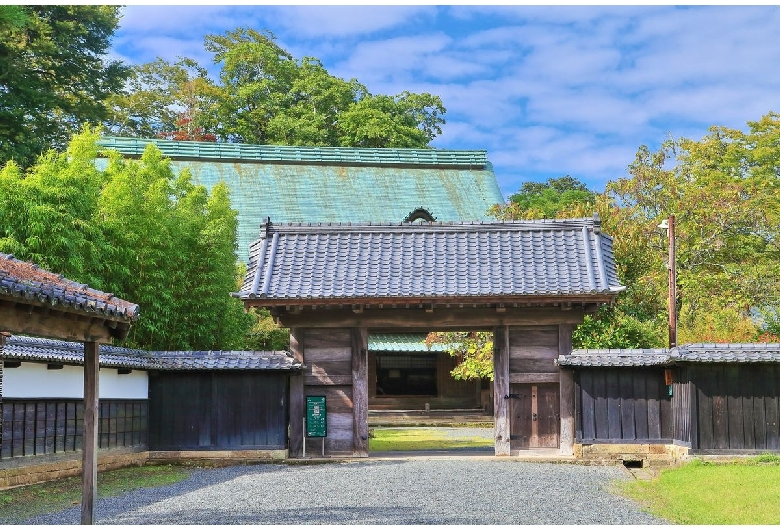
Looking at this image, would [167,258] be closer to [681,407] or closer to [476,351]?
[476,351]

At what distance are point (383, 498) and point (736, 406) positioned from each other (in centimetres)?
769

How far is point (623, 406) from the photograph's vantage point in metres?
18.1

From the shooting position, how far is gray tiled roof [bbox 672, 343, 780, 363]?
1636 centimetres

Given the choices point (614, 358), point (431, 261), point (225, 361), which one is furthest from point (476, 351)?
point (225, 361)

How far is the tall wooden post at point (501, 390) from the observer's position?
1864 centimetres

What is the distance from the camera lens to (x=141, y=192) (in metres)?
21.2

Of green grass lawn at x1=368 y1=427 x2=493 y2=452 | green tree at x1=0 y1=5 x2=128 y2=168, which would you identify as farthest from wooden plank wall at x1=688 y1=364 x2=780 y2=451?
green tree at x1=0 y1=5 x2=128 y2=168

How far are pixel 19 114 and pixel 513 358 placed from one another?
21323 millimetres

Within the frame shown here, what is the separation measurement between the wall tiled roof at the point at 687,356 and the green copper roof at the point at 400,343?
40.8ft

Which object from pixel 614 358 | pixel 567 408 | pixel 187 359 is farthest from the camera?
pixel 567 408

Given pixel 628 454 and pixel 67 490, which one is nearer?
pixel 67 490

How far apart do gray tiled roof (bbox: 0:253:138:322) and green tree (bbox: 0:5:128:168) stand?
78.8 feet

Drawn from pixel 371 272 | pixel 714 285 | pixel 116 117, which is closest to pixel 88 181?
pixel 371 272

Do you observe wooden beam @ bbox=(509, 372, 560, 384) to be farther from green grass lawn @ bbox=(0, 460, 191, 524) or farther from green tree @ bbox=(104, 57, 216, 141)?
green tree @ bbox=(104, 57, 216, 141)
